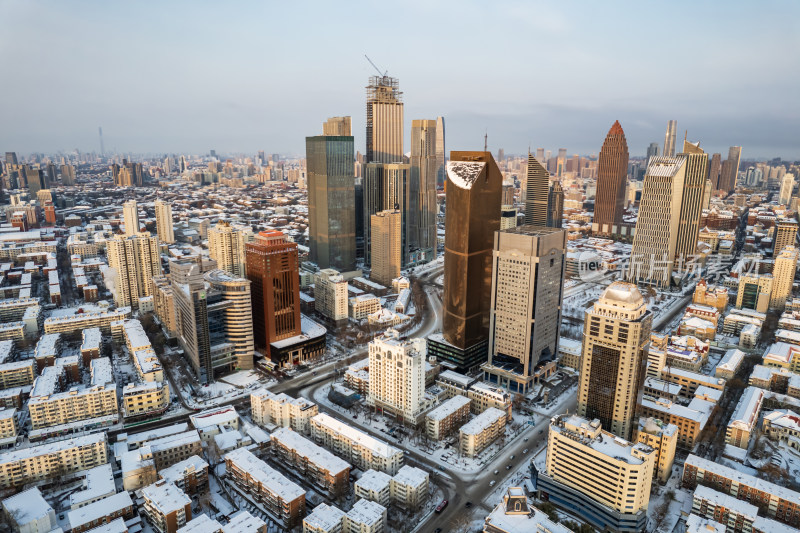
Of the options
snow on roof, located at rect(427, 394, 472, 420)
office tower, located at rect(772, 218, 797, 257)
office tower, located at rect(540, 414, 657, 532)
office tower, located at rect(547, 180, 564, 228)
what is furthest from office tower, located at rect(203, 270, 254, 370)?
office tower, located at rect(772, 218, 797, 257)

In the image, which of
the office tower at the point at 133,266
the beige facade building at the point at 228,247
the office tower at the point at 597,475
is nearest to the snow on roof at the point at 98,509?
the office tower at the point at 597,475

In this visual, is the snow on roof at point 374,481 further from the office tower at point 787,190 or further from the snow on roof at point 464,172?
the office tower at point 787,190

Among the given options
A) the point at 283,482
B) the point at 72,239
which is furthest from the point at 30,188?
the point at 283,482

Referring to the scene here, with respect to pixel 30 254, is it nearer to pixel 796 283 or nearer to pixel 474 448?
pixel 474 448

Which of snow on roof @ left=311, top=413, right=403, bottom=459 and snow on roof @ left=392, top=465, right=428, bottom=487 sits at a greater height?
snow on roof @ left=311, top=413, right=403, bottom=459

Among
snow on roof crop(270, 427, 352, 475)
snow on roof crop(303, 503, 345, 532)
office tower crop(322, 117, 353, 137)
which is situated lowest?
snow on roof crop(303, 503, 345, 532)

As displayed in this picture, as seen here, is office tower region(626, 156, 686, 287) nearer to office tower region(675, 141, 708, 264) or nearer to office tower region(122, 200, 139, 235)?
office tower region(675, 141, 708, 264)

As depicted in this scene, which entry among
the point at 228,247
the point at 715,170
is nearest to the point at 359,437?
the point at 228,247
